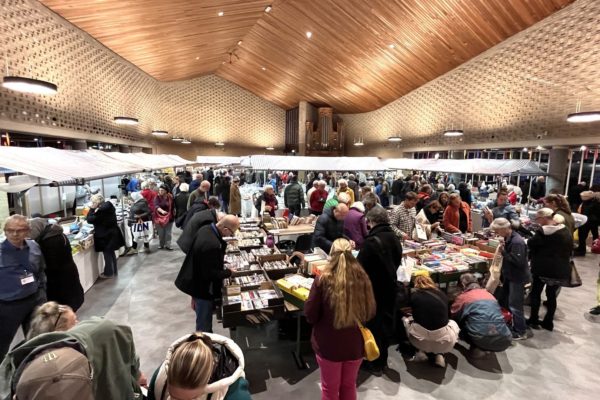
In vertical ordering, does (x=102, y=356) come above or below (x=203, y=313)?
above

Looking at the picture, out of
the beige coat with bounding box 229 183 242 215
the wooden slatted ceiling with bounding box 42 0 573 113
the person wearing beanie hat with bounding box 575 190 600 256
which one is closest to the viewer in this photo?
the person wearing beanie hat with bounding box 575 190 600 256

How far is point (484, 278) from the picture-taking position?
432cm

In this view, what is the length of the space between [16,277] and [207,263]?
165 cm

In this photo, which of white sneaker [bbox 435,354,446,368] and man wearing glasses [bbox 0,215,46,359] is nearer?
man wearing glasses [bbox 0,215,46,359]

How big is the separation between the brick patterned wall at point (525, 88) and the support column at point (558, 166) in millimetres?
504

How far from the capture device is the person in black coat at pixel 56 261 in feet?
10.3

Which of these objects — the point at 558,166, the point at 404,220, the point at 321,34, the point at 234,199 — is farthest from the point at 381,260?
the point at 321,34

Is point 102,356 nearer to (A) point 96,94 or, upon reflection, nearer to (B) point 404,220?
(B) point 404,220

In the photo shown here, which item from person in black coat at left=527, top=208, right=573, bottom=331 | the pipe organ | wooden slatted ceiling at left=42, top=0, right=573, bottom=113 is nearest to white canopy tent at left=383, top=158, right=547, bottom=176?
person in black coat at left=527, top=208, right=573, bottom=331

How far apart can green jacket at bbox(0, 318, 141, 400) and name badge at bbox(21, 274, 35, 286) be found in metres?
1.83

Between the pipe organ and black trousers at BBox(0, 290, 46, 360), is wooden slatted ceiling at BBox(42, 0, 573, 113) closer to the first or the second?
the pipe organ

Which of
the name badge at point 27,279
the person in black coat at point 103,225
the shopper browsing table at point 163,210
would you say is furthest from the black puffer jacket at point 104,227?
the name badge at point 27,279

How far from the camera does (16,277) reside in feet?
8.87

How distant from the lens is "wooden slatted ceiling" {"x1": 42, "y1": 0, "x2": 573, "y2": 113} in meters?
7.52
